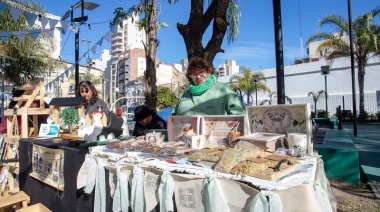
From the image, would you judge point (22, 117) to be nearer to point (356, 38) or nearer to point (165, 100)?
point (356, 38)

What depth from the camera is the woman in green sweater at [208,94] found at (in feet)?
7.31

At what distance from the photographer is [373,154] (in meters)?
6.06

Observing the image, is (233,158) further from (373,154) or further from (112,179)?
(373,154)

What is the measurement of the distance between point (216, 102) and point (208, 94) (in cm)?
10

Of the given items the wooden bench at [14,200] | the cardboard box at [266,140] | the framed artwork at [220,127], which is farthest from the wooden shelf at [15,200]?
the cardboard box at [266,140]

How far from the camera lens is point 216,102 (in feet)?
7.35

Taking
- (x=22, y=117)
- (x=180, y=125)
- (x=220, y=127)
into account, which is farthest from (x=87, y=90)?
(x=220, y=127)

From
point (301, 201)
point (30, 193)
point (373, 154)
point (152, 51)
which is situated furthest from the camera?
point (373, 154)

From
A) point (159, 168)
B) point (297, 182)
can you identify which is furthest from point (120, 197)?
point (297, 182)

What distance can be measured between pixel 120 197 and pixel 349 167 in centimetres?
361

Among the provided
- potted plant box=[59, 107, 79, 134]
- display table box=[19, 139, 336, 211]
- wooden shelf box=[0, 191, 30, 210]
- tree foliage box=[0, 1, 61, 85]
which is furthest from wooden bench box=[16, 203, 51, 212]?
tree foliage box=[0, 1, 61, 85]

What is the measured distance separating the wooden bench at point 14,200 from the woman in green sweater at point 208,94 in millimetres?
1949

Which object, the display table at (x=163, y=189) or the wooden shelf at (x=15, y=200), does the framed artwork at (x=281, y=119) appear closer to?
the display table at (x=163, y=189)

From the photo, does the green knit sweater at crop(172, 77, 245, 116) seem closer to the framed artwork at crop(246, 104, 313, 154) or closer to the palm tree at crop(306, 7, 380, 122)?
the framed artwork at crop(246, 104, 313, 154)
